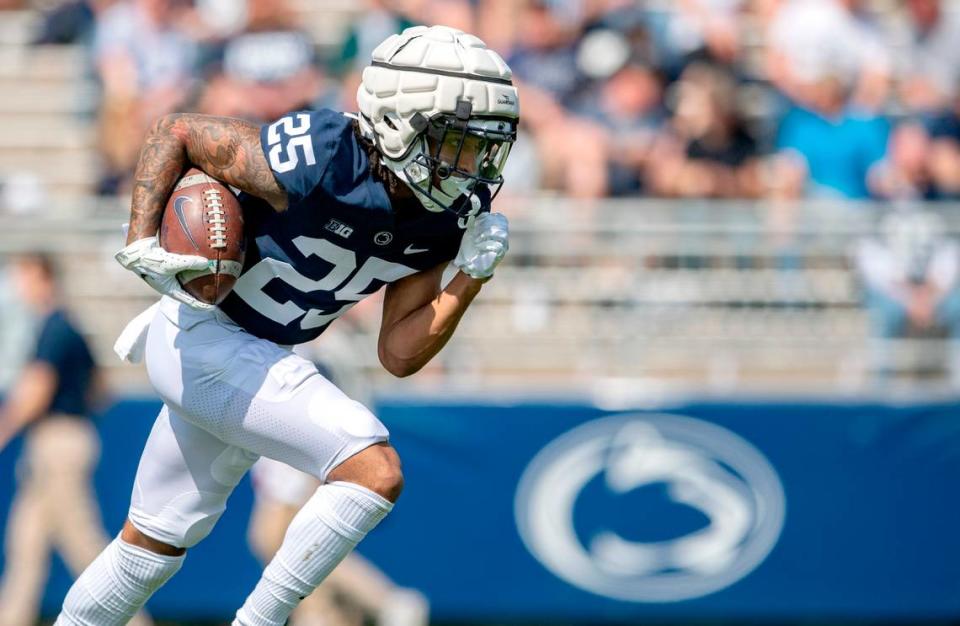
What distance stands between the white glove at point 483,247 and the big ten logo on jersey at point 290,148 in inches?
21.7

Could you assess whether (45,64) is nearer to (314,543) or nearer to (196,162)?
(196,162)

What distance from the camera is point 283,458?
472cm

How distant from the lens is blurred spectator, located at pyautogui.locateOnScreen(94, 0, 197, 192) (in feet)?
31.9

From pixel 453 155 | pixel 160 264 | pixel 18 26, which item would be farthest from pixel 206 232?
pixel 18 26

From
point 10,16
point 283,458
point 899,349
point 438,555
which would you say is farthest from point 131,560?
point 10,16

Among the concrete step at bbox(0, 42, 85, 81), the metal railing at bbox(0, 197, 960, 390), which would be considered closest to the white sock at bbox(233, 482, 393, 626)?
the metal railing at bbox(0, 197, 960, 390)

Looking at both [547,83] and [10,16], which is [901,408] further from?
[10,16]

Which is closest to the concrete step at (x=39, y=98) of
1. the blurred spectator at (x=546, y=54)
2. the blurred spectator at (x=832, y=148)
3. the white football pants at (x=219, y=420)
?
the blurred spectator at (x=546, y=54)

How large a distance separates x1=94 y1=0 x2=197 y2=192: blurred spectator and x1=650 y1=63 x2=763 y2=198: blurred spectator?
291cm

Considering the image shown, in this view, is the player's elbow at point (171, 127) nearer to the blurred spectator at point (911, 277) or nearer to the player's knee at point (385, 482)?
the player's knee at point (385, 482)

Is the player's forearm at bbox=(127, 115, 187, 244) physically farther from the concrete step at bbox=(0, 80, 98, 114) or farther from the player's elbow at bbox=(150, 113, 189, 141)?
the concrete step at bbox=(0, 80, 98, 114)

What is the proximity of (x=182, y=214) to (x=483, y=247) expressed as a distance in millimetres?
902

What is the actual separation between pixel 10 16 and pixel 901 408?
7.19 m

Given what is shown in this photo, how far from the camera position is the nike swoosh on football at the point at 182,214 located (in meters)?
4.47
